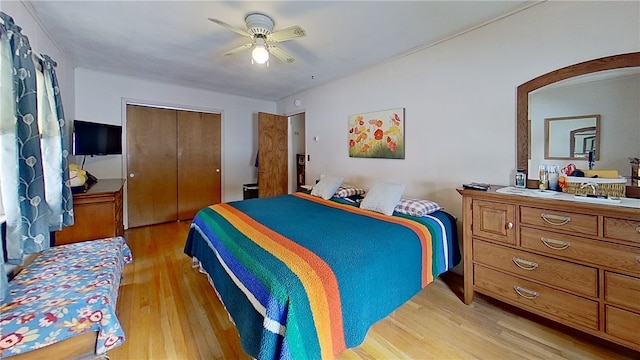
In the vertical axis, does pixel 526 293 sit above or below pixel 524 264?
below

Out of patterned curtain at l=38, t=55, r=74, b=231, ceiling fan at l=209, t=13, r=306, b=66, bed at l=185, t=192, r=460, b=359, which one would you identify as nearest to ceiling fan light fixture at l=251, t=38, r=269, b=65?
ceiling fan at l=209, t=13, r=306, b=66

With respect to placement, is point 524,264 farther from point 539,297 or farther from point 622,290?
point 622,290

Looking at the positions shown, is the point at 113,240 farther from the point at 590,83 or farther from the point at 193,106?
the point at 590,83

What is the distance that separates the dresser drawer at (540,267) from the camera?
62.6 inches

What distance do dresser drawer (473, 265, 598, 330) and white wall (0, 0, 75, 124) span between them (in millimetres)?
3990

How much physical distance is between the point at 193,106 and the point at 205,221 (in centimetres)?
308

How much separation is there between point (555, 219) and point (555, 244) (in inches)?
6.6

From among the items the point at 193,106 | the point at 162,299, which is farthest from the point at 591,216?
the point at 193,106

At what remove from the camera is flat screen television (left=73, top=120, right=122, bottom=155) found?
116 inches

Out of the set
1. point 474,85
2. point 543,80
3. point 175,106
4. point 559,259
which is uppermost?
point 175,106

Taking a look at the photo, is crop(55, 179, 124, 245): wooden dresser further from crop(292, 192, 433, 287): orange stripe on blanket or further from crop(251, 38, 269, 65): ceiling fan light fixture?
crop(292, 192, 433, 287): orange stripe on blanket

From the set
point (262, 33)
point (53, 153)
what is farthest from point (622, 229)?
point (53, 153)

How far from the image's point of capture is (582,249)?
5.24ft

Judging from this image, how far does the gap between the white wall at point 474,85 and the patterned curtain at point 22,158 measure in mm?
3203
